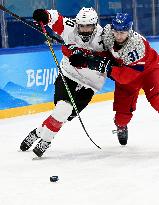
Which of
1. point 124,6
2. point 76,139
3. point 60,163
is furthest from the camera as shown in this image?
point 124,6

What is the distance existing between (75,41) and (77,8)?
5493 millimetres

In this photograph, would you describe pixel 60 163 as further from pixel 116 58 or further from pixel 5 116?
pixel 5 116

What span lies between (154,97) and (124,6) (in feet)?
17.7

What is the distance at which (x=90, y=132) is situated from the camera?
4.93 meters

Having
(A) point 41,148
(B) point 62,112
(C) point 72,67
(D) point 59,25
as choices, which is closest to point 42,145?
(A) point 41,148

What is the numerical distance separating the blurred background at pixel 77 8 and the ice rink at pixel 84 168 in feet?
9.21

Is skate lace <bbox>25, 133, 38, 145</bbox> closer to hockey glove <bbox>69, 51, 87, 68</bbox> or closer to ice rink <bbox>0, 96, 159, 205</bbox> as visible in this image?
ice rink <bbox>0, 96, 159, 205</bbox>

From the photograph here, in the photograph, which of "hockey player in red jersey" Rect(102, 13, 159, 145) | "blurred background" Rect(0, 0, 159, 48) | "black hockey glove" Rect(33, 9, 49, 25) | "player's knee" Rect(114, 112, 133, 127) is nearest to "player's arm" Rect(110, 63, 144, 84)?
"hockey player in red jersey" Rect(102, 13, 159, 145)

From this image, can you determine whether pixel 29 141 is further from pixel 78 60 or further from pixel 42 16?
pixel 42 16

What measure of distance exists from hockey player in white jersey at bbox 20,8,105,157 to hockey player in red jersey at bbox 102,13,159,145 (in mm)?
135

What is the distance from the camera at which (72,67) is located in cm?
394

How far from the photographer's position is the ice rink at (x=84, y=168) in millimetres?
2729

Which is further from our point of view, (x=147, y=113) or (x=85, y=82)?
(x=147, y=113)

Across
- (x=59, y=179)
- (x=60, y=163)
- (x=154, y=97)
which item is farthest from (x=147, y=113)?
(x=59, y=179)
